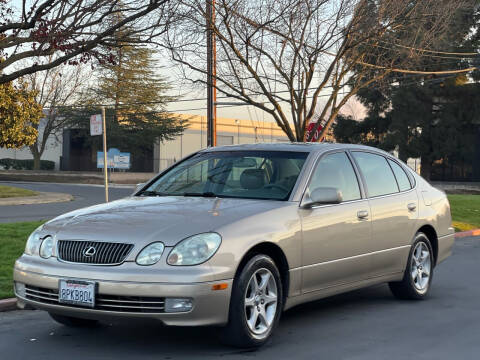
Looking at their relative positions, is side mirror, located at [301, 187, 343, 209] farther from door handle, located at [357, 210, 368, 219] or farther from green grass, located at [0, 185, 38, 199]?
green grass, located at [0, 185, 38, 199]

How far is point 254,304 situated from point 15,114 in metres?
34.3

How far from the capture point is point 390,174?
8102mm

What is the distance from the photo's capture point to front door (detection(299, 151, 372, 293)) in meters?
6.46

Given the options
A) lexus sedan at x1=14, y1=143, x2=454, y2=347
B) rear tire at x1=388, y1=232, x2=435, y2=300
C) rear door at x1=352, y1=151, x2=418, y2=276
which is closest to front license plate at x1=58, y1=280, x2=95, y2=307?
lexus sedan at x1=14, y1=143, x2=454, y2=347

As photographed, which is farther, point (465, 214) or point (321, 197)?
point (465, 214)

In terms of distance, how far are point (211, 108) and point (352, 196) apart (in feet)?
43.4

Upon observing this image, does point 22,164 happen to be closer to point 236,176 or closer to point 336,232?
point 236,176

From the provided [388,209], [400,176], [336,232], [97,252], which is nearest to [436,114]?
[400,176]

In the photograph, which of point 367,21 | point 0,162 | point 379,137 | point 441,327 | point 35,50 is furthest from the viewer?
point 0,162

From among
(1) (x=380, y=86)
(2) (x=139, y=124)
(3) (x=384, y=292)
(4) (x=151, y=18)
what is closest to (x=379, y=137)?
(2) (x=139, y=124)

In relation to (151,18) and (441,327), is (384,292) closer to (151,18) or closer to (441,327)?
(441,327)

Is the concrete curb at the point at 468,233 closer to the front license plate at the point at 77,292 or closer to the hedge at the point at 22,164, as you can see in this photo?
the front license plate at the point at 77,292

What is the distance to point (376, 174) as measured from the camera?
7840 mm

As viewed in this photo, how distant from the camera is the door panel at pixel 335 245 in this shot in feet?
21.1
